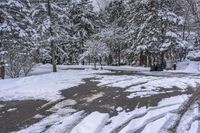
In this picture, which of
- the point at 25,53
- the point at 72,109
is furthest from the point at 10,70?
the point at 72,109

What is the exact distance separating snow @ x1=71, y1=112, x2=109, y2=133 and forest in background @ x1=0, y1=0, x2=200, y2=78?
16773 mm

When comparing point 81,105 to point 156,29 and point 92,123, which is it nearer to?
point 92,123

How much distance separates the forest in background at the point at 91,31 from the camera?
2753 cm

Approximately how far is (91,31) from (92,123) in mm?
40972

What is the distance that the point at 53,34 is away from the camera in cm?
3148

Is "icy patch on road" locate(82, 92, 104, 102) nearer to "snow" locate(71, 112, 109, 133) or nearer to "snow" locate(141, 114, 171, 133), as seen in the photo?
"snow" locate(71, 112, 109, 133)

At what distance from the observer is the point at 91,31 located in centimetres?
5009

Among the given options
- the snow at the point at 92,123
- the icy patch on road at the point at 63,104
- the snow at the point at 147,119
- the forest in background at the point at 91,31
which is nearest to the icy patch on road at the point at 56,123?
the snow at the point at 92,123

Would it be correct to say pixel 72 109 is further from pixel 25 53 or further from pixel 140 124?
pixel 25 53

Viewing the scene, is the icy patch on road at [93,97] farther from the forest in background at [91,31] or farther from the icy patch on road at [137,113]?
the forest in background at [91,31]

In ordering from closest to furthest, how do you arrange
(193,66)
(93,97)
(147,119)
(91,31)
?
(147,119), (93,97), (193,66), (91,31)

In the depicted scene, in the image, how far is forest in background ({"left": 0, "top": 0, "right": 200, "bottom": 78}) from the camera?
27.5 meters

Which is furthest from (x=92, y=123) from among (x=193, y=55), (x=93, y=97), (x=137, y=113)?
(x=193, y=55)

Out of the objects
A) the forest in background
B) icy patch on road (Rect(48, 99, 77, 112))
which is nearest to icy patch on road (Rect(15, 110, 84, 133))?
icy patch on road (Rect(48, 99, 77, 112))
